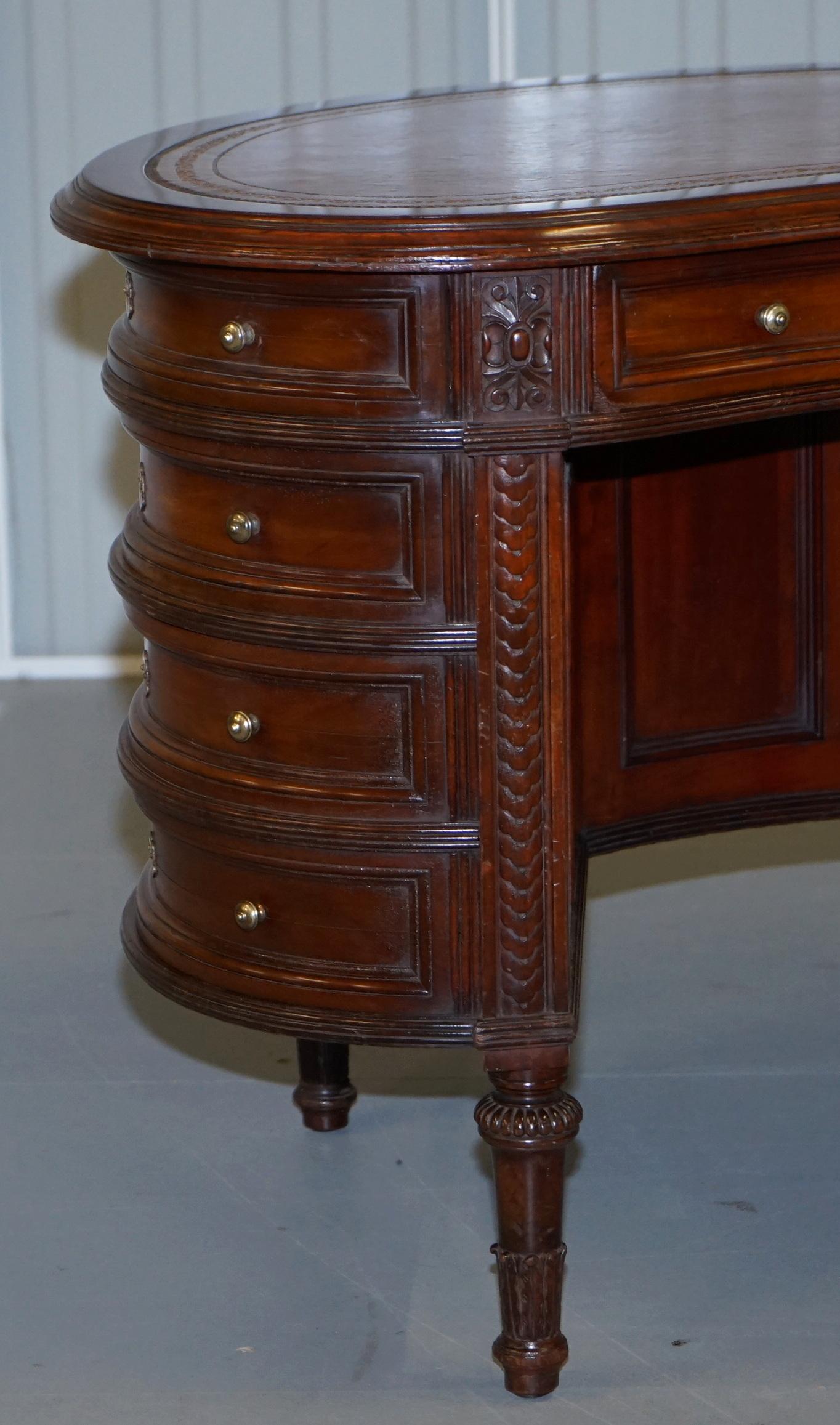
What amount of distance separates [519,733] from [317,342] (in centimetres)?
39

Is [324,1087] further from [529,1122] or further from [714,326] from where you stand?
[714,326]

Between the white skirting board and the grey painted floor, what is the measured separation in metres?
1.19

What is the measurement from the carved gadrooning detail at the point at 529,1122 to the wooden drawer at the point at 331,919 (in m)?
0.12

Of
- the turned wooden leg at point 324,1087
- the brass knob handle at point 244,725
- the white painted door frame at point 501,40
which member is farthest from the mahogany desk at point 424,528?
the white painted door frame at point 501,40

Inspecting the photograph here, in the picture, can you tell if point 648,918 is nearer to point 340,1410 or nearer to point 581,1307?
point 581,1307

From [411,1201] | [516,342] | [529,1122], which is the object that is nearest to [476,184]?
[516,342]

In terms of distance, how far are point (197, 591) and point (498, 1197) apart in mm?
654

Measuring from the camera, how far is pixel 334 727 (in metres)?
1.78

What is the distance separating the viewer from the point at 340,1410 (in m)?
1.88

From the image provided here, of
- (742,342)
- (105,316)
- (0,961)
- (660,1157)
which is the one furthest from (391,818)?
(105,316)

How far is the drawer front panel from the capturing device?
1785mm

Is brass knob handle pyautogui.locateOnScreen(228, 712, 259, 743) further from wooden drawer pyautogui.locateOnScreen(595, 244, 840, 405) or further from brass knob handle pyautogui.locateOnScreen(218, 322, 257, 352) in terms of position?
wooden drawer pyautogui.locateOnScreen(595, 244, 840, 405)

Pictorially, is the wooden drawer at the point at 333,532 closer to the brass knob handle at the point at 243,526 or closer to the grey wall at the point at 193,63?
the brass knob handle at the point at 243,526

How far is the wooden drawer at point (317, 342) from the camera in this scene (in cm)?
165
